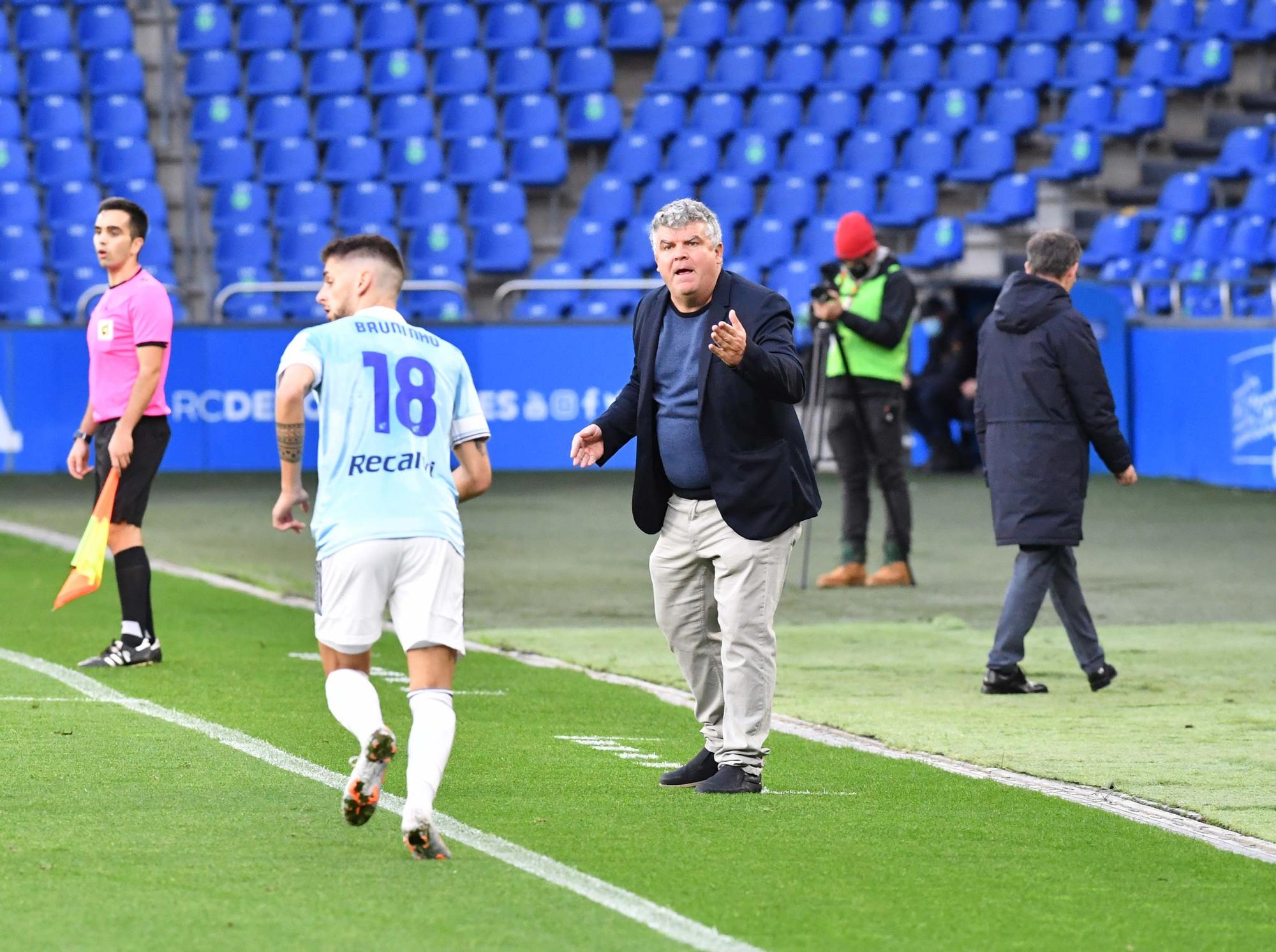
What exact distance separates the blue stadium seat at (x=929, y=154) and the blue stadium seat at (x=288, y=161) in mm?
7225

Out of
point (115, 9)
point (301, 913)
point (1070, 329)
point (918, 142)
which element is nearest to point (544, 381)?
point (918, 142)

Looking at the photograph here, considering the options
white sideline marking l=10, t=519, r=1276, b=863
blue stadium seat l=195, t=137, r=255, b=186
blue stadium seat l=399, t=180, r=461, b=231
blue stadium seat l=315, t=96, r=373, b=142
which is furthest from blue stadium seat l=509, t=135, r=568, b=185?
white sideline marking l=10, t=519, r=1276, b=863

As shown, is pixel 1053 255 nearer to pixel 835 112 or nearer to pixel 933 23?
pixel 835 112

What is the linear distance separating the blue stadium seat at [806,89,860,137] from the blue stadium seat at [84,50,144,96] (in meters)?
7.19

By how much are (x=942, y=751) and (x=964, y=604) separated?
15.2 feet

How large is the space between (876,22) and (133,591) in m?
19.6

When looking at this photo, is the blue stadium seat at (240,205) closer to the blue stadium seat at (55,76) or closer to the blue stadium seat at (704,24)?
the blue stadium seat at (55,76)

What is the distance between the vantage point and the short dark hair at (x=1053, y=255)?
9219mm

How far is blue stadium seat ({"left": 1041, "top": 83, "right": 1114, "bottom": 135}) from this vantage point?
2636cm

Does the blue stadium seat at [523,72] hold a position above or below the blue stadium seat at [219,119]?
above

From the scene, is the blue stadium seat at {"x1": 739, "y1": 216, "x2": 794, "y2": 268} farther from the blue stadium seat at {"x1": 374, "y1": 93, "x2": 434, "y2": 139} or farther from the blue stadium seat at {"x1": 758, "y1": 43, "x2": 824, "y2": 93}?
the blue stadium seat at {"x1": 374, "y1": 93, "x2": 434, "y2": 139}

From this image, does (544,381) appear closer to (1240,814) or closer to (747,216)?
(747,216)

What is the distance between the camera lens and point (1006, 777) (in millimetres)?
7344

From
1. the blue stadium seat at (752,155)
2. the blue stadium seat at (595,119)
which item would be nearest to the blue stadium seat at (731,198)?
the blue stadium seat at (752,155)
